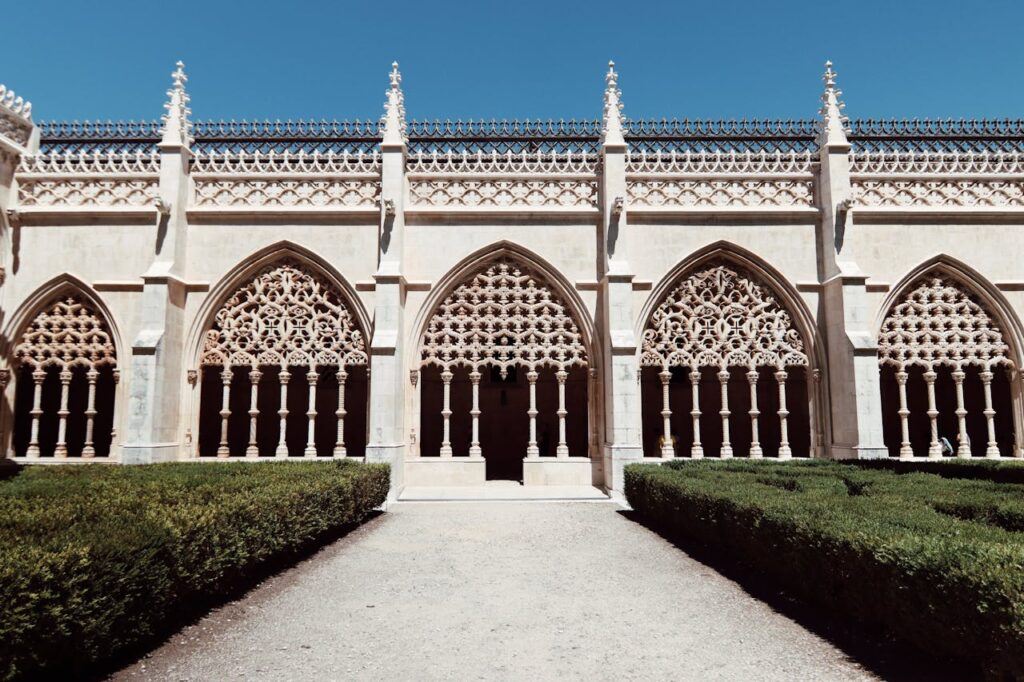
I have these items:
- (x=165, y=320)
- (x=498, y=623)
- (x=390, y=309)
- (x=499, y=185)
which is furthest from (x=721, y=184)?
(x=165, y=320)

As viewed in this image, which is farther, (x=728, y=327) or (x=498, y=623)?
(x=728, y=327)

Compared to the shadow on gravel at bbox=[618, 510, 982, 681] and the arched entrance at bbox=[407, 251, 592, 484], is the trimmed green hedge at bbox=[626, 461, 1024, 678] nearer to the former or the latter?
the shadow on gravel at bbox=[618, 510, 982, 681]

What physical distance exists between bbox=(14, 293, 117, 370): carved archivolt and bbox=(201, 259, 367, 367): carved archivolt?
236 cm

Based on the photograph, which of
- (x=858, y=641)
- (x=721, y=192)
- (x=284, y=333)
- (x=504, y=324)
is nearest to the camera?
(x=858, y=641)

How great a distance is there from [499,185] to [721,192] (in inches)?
204

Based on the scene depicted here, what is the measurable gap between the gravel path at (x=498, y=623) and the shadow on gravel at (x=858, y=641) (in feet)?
0.45

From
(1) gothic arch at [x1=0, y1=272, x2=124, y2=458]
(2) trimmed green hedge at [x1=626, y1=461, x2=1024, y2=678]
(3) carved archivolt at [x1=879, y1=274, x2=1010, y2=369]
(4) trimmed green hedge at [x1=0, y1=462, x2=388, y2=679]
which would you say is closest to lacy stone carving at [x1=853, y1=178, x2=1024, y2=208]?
(3) carved archivolt at [x1=879, y1=274, x2=1010, y2=369]

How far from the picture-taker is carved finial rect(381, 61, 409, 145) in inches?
557

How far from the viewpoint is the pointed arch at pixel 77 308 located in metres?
14.1

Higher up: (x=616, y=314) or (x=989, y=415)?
(x=616, y=314)

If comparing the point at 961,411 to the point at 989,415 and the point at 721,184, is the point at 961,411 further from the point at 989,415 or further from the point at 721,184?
the point at 721,184

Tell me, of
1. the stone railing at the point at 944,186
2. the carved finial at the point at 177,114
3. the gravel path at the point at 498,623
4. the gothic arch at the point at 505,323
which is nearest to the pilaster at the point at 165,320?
the carved finial at the point at 177,114

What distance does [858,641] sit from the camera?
4.91 m

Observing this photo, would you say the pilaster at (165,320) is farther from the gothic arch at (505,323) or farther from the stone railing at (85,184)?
the gothic arch at (505,323)
